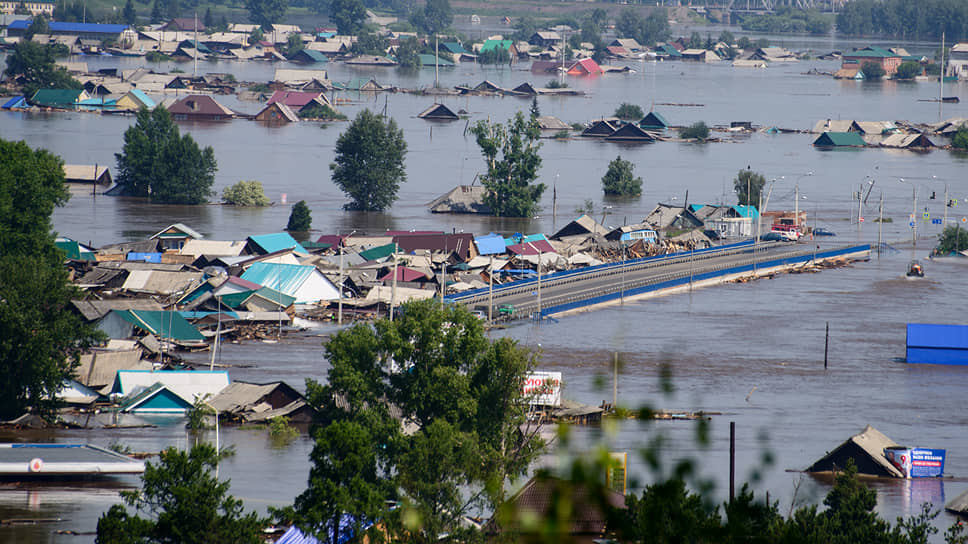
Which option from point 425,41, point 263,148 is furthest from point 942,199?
point 425,41

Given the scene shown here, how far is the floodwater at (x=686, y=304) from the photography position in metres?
19.6

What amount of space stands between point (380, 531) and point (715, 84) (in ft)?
298

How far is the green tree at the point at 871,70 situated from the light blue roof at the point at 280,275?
83.7 meters

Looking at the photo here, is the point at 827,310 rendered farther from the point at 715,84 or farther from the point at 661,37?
the point at 661,37

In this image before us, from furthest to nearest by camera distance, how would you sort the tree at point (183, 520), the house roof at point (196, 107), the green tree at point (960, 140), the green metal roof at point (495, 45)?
the green metal roof at point (495, 45)
the house roof at point (196, 107)
the green tree at point (960, 140)
the tree at point (183, 520)

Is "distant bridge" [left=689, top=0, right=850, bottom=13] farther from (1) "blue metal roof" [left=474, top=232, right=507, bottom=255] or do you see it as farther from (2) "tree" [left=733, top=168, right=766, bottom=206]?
(1) "blue metal roof" [left=474, top=232, right=507, bottom=255]

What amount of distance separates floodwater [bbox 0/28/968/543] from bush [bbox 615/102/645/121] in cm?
234

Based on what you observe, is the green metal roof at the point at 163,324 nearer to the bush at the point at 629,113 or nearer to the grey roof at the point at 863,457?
the grey roof at the point at 863,457

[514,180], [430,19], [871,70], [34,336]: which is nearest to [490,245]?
[514,180]

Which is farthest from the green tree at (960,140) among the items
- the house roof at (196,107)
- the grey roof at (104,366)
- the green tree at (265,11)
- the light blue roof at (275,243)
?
the green tree at (265,11)

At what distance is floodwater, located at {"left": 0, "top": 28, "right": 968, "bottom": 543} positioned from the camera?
1958 cm

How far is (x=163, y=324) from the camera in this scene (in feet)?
87.4

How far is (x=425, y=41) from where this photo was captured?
114000mm

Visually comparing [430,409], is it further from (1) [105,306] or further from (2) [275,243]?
(2) [275,243]
